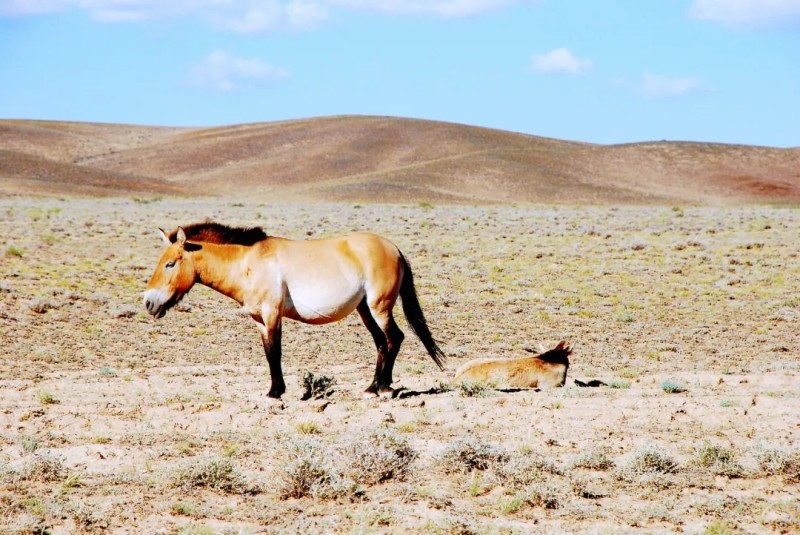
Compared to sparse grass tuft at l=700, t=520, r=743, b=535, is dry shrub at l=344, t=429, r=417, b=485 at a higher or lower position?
higher

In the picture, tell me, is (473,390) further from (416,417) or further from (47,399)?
(47,399)

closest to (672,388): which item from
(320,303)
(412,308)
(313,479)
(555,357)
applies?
(555,357)

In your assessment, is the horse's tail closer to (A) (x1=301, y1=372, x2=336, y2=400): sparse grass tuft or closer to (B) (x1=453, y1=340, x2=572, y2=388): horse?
(B) (x1=453, y1=340, x2=572, y2=388): horse

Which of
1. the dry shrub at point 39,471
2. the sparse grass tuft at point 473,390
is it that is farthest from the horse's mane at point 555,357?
the dry shrub at point 39,471

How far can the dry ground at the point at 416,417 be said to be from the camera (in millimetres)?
7879

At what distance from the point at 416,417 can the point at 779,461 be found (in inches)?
149

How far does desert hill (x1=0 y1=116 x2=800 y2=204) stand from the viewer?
298 ft

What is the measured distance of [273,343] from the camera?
11844mm

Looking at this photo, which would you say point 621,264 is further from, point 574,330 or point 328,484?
point 328,484

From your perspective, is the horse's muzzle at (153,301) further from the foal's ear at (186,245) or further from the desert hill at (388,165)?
the desert hill at (388,165)

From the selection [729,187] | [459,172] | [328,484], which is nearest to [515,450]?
[328,484]

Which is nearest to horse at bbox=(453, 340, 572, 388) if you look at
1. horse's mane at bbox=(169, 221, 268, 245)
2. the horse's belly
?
the horse's belly

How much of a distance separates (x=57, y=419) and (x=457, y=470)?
4.74m

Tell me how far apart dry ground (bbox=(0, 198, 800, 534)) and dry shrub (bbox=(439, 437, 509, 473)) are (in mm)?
19
